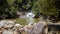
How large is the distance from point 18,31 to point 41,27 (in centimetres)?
197

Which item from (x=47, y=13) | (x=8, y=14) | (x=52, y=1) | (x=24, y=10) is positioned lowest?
(x=24, y=10)

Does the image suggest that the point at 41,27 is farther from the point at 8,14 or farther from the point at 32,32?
the point at 8,14

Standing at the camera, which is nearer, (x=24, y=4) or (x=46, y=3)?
(x=46, y=3)

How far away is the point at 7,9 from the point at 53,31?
15.8 m

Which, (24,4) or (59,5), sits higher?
(59,5)

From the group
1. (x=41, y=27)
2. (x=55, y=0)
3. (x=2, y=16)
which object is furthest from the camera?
(x=2, y=16)

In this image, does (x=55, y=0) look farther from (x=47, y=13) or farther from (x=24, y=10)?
(x=24, y=10)

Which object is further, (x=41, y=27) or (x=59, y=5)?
(x=59, y=5)

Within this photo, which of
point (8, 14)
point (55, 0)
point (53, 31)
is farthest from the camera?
point (8, 14)

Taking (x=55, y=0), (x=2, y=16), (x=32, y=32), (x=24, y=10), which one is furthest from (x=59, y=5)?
(x=24, y=10)

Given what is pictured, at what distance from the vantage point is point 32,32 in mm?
7672

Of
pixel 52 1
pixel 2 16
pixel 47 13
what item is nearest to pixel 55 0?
pixel 52 1

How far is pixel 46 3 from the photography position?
1781cm

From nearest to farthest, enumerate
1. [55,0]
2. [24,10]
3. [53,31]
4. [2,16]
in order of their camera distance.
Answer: [53,31]
[55,0]
[2,16]
[24,10]
